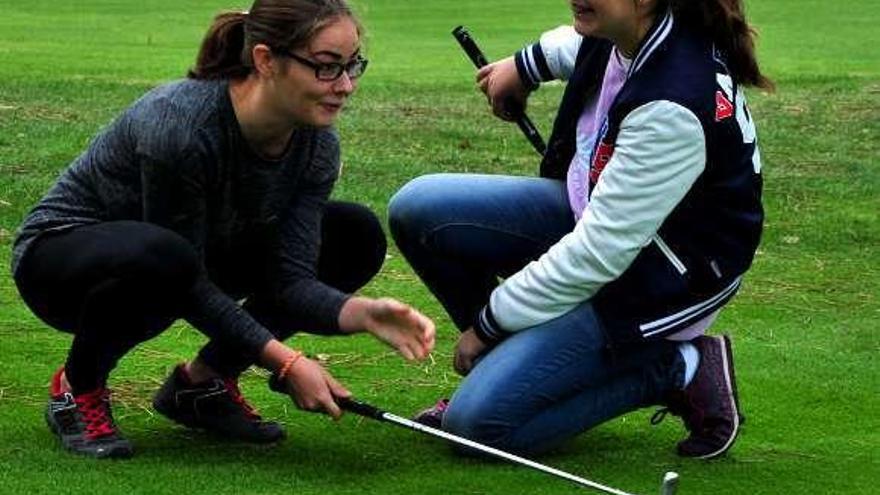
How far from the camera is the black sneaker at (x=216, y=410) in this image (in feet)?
15.2

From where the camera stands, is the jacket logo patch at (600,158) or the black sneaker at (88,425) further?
the jacket logo patch at (600,158)

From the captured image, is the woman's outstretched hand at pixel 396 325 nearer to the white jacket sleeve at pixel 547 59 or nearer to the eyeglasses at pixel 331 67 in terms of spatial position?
the eyeglasses at pixel 331 67

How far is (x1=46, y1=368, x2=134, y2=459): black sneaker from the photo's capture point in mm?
4371

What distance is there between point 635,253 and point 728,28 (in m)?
0.56

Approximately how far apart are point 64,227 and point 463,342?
3.29ft

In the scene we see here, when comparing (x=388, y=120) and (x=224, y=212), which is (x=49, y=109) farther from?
(x=224, y=212)

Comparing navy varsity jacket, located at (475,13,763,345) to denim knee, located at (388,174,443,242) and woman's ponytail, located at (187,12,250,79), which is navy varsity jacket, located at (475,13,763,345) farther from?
woman's ponytail, located at (187,12,250,79)

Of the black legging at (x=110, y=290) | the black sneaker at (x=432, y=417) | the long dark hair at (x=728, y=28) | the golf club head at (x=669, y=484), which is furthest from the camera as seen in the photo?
the black sneaker at (x=432, y=417)

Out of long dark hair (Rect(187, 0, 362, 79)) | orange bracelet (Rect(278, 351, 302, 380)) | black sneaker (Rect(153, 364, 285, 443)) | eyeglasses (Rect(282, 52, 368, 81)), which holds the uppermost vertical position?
long dark hair (Rect(187, 0, 362, 79))

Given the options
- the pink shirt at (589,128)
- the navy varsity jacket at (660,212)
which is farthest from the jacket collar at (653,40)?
the pink shirt at (589,128)

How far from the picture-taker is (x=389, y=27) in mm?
22422

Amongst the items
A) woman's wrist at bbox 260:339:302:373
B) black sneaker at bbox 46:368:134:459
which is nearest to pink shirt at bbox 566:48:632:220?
woman's wrist at bbox 260:339:302:373

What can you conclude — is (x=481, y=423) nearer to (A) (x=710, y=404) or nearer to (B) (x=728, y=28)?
(A) (x=710, y=404)

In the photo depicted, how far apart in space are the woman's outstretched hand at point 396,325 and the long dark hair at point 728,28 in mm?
943
